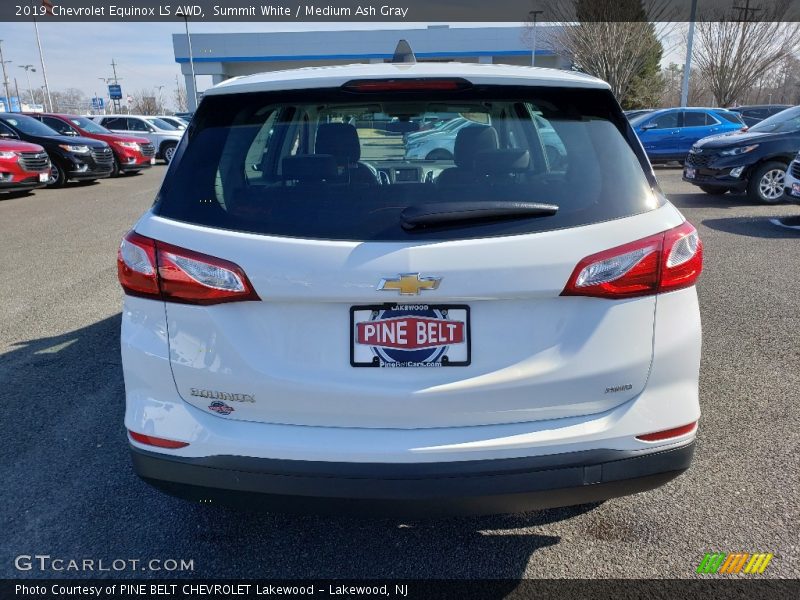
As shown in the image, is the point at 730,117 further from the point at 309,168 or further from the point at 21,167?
the point at 309,168

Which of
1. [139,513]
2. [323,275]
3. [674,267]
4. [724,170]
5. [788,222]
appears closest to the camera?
[323,275]

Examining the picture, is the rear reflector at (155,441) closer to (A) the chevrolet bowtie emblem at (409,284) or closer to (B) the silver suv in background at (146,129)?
(A) the chevrolet bowtie emblem at (409,284)

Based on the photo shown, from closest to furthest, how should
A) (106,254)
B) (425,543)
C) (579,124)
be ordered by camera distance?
(579,124) → (425,543) → (106,254)

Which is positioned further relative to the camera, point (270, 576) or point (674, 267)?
point (270, 576)

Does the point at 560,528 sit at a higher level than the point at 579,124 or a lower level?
lower

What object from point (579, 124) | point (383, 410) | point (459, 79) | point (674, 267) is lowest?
point (383, 410)

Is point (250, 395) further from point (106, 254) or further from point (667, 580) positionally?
point (106, 254)

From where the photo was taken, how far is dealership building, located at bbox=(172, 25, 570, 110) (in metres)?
55.3

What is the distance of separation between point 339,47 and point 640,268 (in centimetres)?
5964

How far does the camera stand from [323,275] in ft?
6.18

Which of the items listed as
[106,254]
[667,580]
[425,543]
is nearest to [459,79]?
[425,543]

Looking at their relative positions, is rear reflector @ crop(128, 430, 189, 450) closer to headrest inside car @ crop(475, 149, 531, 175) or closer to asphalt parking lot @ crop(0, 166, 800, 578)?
asphalt parking lot @ crop(0, 166, 800, 578)

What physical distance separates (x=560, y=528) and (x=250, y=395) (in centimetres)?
146

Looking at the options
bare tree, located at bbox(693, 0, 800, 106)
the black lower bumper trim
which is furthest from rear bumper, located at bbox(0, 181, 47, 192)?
bare tree, located at bbox(693, 0, 800, 106)
